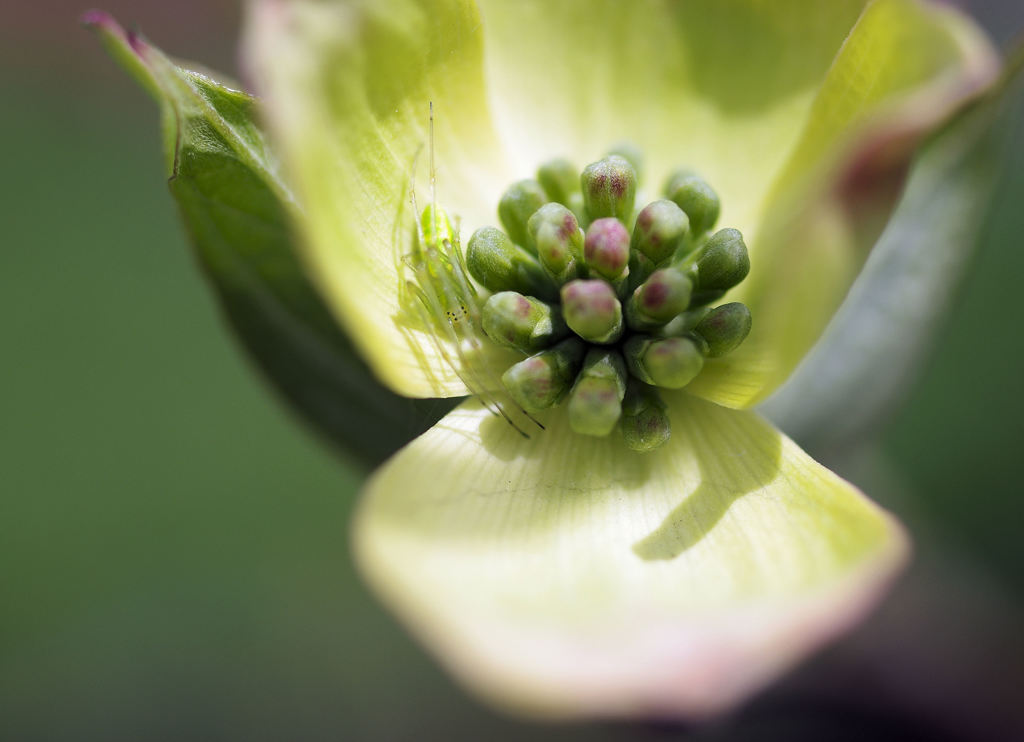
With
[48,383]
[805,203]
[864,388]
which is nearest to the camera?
[805,203]

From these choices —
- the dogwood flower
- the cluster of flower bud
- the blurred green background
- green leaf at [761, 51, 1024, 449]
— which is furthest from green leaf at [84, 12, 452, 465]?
the blurred green background

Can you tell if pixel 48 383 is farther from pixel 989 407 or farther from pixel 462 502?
pixel 989 407

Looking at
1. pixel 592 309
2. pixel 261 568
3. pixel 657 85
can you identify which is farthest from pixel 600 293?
pixel 261 568

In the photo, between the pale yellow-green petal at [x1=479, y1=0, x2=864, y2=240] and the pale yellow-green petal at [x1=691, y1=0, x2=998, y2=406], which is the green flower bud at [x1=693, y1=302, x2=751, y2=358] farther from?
the pale yellow-green petal at [x1=479, y1=0, x2=864, y2=240]

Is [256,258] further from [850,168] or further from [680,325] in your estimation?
[850,168]

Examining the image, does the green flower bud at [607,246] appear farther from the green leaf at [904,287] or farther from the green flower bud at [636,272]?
the green leaf at [904,287]

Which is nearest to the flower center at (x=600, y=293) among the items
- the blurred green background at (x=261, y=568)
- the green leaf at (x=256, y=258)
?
the green leaf at (x=256, y=258)

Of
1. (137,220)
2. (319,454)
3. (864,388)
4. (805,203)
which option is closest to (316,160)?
(805,203)
